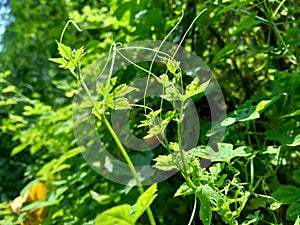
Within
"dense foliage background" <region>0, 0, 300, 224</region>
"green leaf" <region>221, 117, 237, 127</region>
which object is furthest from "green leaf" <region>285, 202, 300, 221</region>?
"green leaf" <region>221, 117, 237, 127</region>

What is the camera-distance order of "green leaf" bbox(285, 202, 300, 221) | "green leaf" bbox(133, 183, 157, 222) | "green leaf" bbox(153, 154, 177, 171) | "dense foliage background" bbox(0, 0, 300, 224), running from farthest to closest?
"dense foliage background" bbox(0, 0, 300, 224) → "green leaf" bbox(285, 202, 300, 221) → "green leaf" bbox(153, 154, 177, 171) → "green leaf" bbox(133, 183, 157, 222)

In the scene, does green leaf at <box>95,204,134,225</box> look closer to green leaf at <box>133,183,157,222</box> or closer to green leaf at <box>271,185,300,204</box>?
green leaf at <box>133,183,157,222</box>

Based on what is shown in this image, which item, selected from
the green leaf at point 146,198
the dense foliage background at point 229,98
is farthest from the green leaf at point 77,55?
the dense foliage background at point 229,98

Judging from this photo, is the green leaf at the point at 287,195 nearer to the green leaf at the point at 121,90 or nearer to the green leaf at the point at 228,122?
the green leaf at the point at 228,122

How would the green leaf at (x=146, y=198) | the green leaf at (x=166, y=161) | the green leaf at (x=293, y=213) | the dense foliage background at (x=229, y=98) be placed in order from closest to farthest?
1. the green leaf at (x=146, y=198)
2. the green leaf at (x=166, y=161)
3. the green leaf at (x=293, y=213)
4. the dense foliage background at (x=229, y=98)

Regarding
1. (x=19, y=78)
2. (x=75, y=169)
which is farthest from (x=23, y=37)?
(x=75, y=169)

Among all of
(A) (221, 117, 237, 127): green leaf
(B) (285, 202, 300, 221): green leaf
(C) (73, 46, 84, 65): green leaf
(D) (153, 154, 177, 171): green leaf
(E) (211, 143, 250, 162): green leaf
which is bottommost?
(B) (285, 202, 300, 221): green leaf

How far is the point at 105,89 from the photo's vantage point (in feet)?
1.67

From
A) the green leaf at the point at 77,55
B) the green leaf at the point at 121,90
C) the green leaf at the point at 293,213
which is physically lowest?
the green leaf at the point at 293,213

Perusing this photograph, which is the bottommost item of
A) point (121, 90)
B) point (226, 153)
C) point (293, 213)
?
point (293, 213)

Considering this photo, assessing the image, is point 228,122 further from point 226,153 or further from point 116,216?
point 116,216

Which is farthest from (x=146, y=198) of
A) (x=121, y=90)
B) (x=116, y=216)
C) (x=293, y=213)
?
(x=293, y=213)

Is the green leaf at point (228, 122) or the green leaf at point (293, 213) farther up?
the green leaf at point (228, 122)

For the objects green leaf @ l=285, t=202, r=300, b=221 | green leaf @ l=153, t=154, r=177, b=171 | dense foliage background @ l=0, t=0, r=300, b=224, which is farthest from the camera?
dense foliage background @ l=0, t=0, r=300, b=224
